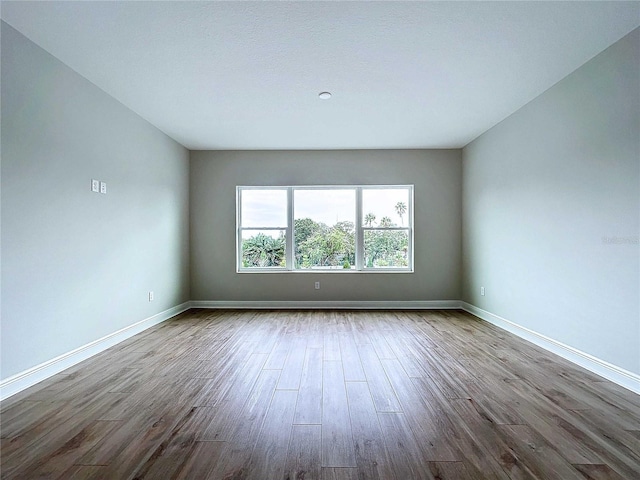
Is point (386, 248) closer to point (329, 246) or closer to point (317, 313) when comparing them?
point (329, 246)

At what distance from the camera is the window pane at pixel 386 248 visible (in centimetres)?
553

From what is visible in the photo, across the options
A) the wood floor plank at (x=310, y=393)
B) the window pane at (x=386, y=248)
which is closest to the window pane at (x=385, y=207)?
the window pane at (x=386, y=248)

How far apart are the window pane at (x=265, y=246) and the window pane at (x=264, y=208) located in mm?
151

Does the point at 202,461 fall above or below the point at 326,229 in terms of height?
below

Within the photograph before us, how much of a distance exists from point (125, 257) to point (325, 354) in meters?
2.55

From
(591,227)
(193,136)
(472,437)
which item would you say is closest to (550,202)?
(591,227)

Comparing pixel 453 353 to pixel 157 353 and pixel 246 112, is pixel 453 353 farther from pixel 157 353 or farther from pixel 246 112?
pixel 246 112

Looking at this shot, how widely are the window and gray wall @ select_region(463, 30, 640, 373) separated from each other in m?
1.54

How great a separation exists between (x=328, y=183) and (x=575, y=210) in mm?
3375

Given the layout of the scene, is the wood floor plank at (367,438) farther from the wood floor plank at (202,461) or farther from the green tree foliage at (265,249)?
the green tree foliage at (265,249)

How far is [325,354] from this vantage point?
3188 millimetres

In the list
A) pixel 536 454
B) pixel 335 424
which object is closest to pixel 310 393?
pixel 335 424

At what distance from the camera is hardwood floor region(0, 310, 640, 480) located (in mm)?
1592

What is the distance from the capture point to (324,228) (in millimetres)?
5559
